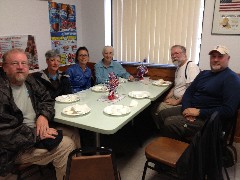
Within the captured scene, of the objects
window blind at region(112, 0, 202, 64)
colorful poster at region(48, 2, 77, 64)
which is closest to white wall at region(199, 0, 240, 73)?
window blind at region(112, 0, 202, 64)

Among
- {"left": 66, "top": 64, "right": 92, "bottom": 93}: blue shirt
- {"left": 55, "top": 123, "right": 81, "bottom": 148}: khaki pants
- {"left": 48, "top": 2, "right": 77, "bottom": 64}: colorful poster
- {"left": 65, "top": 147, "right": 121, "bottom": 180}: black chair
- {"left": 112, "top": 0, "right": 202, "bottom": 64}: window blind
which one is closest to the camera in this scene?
{"left": 65, "top": 147, "right": 121, "bottom": 180}: black chair

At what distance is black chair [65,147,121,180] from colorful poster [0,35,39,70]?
1.82 meters

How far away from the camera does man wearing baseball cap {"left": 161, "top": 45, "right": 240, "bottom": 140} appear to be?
6.15 feet

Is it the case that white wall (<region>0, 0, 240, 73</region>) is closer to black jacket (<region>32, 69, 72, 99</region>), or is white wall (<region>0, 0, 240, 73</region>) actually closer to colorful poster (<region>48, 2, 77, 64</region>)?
colorful poster (<region>48, 2, 77, 64</region>)

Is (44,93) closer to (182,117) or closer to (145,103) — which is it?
(145,103)

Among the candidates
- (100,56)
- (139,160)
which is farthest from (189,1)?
(139,160)

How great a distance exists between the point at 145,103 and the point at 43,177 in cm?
120

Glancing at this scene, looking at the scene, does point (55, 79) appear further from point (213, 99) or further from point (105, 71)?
point (213, 99)

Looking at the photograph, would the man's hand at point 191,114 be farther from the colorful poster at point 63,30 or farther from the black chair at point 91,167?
the colorful poster at point 63,30

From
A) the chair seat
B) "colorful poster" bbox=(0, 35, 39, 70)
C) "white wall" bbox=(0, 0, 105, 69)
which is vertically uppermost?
"white wall" bbox=(0, 0, 105, 69)

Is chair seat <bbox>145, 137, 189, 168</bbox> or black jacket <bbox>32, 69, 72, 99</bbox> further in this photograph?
black jacket <bbox>32, 69, 72, 99</bbox>

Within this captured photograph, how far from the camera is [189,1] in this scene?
9.50 ft

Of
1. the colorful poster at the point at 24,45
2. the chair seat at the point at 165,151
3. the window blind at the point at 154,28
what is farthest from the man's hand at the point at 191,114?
the colorful poster at the point at 24,45

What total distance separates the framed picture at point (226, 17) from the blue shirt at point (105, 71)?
1.36m
